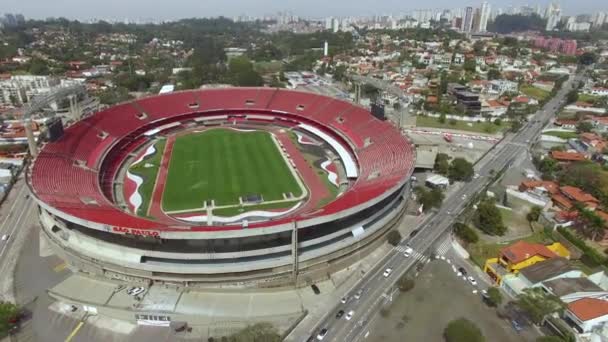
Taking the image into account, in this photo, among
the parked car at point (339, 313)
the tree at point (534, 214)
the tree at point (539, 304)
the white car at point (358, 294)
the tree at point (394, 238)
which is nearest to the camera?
the tree at point (539, 304)

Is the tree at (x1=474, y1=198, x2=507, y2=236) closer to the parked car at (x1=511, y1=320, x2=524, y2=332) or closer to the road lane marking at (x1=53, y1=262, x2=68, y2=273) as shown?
the parked car at (x1=511, y1=320, x2=524, y2=332)

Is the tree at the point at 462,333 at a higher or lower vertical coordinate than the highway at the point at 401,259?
higher

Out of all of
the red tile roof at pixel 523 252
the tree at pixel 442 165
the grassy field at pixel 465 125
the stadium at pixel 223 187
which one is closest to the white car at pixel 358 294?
the stadium at pixel 223 187

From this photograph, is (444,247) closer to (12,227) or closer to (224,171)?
(224,171)

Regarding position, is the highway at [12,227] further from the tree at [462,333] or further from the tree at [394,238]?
the tree at [462,333]

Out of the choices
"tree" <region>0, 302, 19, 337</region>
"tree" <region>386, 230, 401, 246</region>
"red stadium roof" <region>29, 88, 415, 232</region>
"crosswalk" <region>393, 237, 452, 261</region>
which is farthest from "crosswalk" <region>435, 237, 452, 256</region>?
"tree" <region>0, 302, 19, 337</region>

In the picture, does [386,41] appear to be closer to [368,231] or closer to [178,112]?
[178,112]

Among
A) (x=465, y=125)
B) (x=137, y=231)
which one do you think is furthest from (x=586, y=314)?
(x=465, y=125)

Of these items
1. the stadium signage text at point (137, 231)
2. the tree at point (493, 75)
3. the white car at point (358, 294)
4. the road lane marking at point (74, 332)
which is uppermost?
the tree at point (493, 75)
